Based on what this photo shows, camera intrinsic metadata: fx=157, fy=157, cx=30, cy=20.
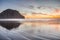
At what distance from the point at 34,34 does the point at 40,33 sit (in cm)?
8

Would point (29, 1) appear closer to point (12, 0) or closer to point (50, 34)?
point (12, 0)

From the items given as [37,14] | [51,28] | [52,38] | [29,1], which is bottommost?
[52,38]

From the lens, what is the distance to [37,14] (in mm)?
2121

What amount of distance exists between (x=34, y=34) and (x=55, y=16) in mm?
373

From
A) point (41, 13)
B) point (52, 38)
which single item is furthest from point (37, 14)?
point (52, 38)

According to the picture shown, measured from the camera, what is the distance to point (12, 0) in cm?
212

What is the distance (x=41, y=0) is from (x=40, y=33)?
45cm

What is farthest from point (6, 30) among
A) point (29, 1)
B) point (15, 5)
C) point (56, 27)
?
point (56, 27)

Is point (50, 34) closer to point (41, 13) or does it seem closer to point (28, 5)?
point (41, 13)

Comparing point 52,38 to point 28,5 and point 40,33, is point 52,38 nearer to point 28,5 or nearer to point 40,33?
point 40,33

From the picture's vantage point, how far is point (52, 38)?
2.02 meters

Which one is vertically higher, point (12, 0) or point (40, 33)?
point (12, 0)

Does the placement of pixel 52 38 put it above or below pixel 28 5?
below

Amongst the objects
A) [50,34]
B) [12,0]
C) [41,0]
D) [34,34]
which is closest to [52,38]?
[50,34]
